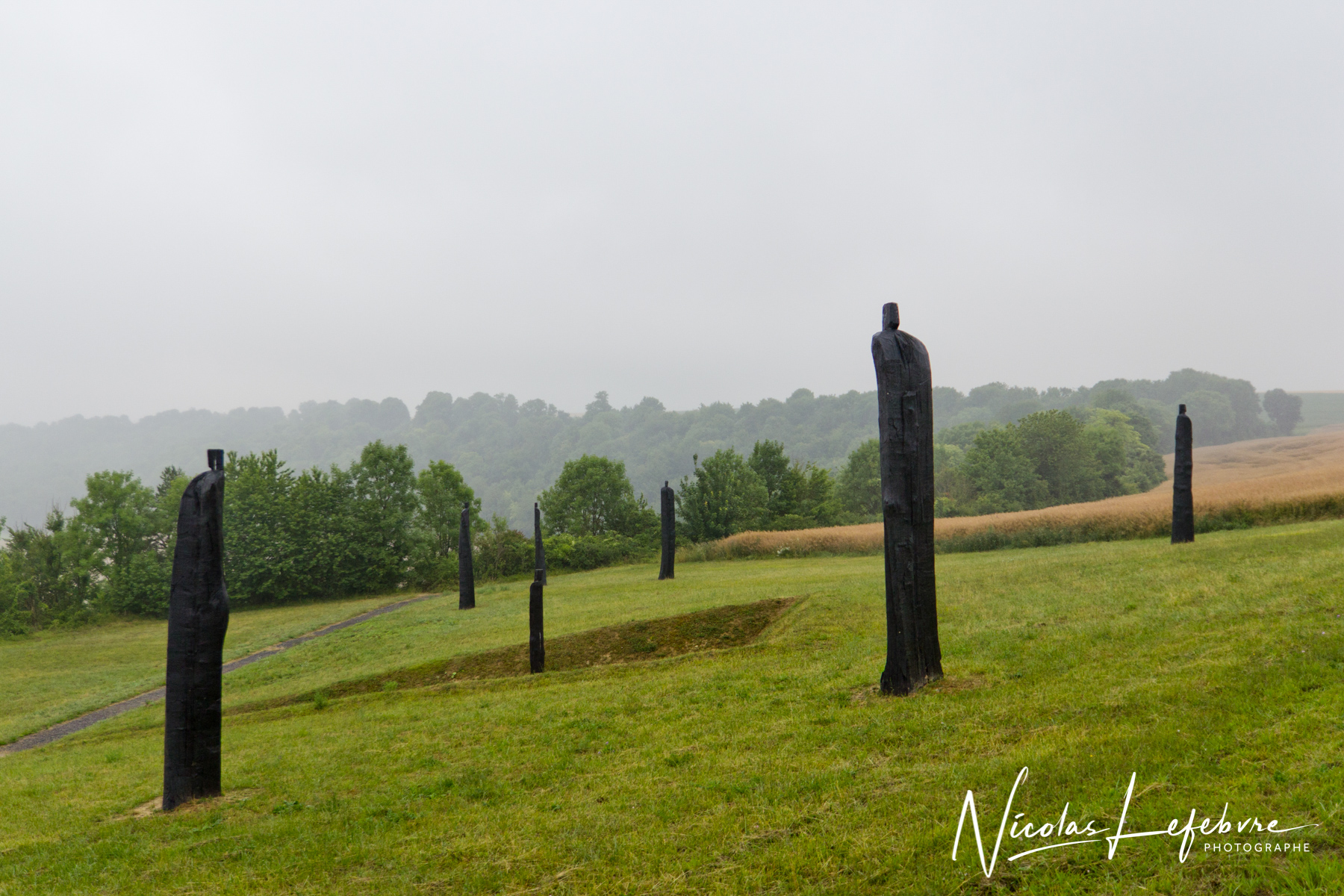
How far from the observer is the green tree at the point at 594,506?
54.1 m

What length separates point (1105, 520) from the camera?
92.7 feet

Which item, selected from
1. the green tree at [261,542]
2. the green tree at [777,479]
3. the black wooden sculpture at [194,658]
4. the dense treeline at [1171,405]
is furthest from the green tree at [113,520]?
the dense treeline at [1171,405]

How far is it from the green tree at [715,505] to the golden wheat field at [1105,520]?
21.9ft

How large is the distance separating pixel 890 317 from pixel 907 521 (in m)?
2.72

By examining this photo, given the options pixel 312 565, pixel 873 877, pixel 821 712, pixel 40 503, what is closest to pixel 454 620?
pixel 821 712

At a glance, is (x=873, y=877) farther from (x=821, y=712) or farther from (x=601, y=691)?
(x=601, y=691)

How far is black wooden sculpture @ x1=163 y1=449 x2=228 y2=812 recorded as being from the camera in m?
8.72

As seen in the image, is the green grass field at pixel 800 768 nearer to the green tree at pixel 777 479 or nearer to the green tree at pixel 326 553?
the green tree at pixel 326 553

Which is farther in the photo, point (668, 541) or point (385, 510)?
point (385, 510)

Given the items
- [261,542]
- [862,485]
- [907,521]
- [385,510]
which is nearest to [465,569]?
[385,510]

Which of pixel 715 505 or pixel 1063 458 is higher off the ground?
pixel 1063 458

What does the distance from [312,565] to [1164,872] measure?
160 feet

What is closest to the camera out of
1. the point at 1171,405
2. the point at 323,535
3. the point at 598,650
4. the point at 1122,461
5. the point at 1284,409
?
the point at 598,650

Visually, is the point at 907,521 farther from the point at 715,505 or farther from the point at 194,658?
the point at 715,505
